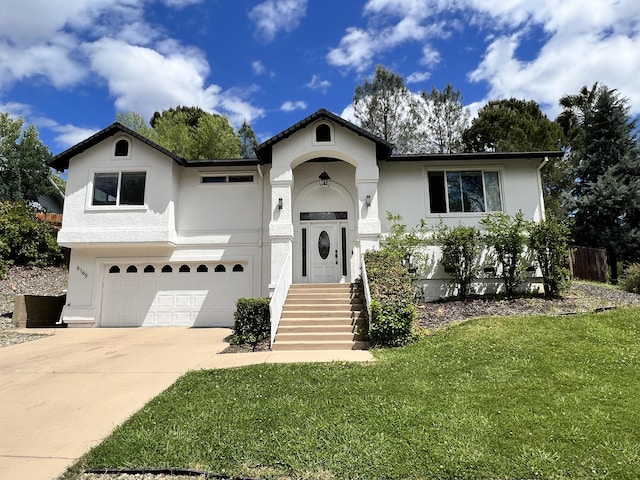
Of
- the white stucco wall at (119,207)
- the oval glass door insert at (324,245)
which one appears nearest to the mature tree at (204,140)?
the white stucco wall at (119,207)

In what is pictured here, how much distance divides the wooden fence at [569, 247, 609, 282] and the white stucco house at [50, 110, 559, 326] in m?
6.45

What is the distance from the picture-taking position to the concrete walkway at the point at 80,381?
4055 mm

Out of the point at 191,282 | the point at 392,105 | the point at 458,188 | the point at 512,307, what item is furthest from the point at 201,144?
the point at 512,307

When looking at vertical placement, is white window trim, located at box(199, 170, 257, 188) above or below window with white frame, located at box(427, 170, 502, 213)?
above

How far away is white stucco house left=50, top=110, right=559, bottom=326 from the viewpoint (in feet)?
43.7

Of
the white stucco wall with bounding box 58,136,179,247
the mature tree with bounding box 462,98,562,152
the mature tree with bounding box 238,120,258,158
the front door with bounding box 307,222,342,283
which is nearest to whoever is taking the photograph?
the white stucco wall with bounding box 58,136,179,247

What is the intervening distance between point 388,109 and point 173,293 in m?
17.9

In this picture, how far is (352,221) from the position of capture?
1397cm

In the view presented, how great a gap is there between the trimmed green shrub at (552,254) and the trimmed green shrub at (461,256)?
1.71 metres

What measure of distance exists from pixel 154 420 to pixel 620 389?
5.74 metres

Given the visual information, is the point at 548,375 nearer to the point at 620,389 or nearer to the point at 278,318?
the point at 620,389

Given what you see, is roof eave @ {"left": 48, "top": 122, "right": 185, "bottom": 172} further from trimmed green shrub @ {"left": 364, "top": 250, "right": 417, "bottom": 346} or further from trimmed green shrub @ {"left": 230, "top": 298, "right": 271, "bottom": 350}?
trimmed green shrub @ {"left": 364, "top": 250, "right": 417, "bottom": 346}

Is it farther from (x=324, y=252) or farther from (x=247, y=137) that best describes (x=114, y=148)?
(x=247, y=137)

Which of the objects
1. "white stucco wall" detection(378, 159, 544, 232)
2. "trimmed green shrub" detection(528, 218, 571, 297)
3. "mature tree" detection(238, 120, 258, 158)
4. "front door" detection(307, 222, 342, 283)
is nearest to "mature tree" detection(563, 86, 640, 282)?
"white stucco wall" detection(378, 159, 544, 232)
